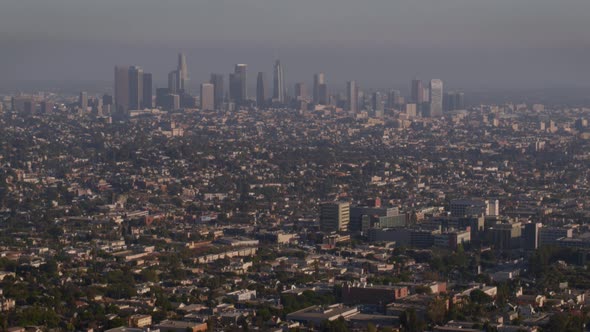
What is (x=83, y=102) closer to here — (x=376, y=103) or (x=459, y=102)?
(x=376, y=103)

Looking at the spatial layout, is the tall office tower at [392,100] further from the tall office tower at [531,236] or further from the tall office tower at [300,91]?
the tall office tower at [531,236]

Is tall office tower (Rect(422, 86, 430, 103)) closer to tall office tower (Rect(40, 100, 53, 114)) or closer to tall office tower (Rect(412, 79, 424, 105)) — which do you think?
tall office tower (Rect(412, 79, 424, 105))

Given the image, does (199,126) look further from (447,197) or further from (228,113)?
(447,197)

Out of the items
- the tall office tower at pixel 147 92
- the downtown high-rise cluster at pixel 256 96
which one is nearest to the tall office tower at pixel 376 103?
the downtown high-rise cluster at pixel 256 96

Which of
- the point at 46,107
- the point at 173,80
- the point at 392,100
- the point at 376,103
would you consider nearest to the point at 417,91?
the point at 392,100

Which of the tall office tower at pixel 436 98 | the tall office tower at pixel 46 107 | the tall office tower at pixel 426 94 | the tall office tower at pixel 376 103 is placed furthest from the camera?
the tall office tower at pixel 426 94
